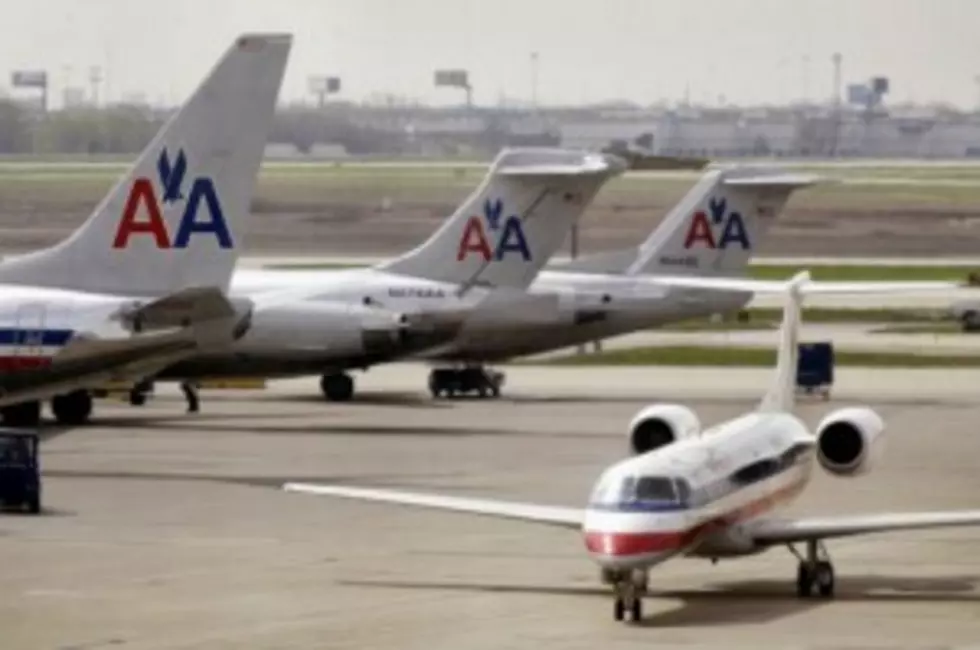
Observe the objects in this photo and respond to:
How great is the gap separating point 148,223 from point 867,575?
2135 centimetres

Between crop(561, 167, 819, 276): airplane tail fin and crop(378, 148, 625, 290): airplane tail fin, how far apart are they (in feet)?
27.9

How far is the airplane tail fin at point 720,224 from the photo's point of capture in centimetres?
10162

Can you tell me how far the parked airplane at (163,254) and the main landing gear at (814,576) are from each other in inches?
795

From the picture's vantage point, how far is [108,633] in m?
44.7

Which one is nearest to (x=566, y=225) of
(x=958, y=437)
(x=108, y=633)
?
(x=958, y=437)

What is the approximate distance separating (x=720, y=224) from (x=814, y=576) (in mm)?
53406

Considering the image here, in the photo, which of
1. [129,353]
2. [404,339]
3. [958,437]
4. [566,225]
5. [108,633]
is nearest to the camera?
[108,633]

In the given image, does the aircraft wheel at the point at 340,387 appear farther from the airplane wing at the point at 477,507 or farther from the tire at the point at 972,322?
the airplane wing at the point at 477,507

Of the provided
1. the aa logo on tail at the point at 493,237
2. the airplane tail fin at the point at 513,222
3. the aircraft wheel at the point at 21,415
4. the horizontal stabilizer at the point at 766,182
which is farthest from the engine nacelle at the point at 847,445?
the horizontal stabilizer at the point at 766,182

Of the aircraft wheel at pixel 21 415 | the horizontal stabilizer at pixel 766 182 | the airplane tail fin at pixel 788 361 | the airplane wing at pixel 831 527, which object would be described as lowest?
the aircraft wheel at pixel 21 415

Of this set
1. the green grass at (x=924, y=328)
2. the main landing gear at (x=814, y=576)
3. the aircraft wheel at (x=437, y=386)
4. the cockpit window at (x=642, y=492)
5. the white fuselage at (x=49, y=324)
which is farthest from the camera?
the green grass at (x=924, y=328)

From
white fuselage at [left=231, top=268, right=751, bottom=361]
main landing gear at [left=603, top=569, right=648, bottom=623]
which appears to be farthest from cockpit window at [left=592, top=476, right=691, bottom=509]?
white fuselage at [left=231, top=268, right=751, bottom=361]

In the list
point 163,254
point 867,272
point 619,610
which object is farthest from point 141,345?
point 867,272

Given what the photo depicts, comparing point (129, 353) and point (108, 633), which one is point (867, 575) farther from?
point (129, 353)
